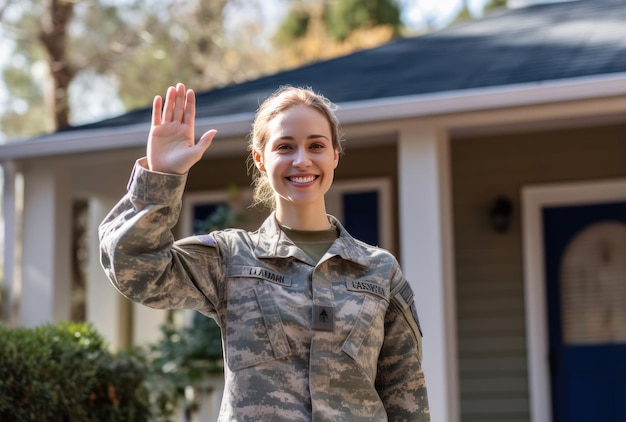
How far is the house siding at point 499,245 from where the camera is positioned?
6613 mm

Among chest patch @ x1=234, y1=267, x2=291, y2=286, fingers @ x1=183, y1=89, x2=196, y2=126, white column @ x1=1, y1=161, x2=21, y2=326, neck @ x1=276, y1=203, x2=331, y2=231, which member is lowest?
chest patch @ x1=234, y1=267, x2=291, y2=286

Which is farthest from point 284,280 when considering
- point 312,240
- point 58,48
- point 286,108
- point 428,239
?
point 58,48

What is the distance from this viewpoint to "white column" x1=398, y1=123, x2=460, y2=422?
5254 millimetres

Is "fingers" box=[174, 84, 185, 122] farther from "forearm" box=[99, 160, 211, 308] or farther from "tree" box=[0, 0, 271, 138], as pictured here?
"tree" box=[0, 0, 271, 138]

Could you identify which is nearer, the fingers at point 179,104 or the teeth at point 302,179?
the fingers at point 179,104

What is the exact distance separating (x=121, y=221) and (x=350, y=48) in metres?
17.0

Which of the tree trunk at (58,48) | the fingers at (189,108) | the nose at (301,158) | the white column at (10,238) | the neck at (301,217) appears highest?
the tree trunk at (58,48)

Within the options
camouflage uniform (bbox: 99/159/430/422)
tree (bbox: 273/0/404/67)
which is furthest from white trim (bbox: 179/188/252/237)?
tree (bbox: 273/0/404/67)

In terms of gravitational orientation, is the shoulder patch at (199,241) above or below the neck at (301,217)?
below

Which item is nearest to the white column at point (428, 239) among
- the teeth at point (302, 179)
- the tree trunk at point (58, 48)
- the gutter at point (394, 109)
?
the gutter at point (394, 109)

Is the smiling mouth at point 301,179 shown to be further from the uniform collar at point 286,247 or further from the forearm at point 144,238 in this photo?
the forearm at point 144,238

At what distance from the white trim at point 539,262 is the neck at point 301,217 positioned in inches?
184

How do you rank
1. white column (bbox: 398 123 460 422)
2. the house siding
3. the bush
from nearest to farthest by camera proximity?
the bush → white column (bbox: 398 123 460 422) → the house siding

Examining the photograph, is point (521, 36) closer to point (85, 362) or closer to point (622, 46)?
point (622, 46)
